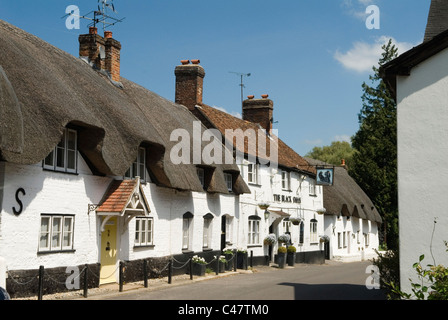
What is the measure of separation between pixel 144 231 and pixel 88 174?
13.1ft

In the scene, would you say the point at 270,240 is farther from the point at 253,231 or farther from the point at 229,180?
the point at 229,180

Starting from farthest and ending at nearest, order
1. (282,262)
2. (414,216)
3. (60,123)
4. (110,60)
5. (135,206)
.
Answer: (282,262) < (110,60) < (135,206) < (60,123) < (414,216)

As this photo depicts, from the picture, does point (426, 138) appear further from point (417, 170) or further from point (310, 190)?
point (310, 190)

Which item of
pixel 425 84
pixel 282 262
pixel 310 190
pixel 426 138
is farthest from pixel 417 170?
pixel 310 190

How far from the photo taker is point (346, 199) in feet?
131

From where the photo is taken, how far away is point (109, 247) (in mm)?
17688

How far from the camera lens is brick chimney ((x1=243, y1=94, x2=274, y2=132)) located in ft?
113

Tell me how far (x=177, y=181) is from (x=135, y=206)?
291cm

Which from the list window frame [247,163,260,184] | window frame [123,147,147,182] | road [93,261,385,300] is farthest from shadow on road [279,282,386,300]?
window frame [247,163,260,184]

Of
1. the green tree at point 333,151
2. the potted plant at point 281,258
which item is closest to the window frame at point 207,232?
the potted plant at point 281,258

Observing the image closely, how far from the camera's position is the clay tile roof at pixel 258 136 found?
28.5 metres

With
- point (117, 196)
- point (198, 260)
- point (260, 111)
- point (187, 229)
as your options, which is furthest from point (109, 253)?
point (260, 111)

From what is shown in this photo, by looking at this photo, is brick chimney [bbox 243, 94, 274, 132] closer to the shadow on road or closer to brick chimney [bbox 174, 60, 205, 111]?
brick chimney [bbox 174, 60, 205, 111]

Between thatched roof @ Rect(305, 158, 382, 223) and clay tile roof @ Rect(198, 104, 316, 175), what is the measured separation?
334 cm
